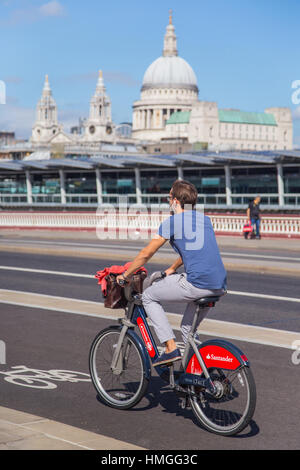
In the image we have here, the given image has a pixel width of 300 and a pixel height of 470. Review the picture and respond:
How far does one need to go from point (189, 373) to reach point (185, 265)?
0.88m

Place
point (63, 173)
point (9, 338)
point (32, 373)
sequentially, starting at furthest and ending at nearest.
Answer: point (63, 173) < point (9, 338) < point (32, 373)

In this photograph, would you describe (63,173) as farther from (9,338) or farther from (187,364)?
(187,364)

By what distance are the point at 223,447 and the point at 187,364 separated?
0.87 m

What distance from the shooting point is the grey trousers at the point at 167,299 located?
22.2ft

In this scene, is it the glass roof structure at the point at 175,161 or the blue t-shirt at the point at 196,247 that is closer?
the blue t-shirt at the point at 196,247

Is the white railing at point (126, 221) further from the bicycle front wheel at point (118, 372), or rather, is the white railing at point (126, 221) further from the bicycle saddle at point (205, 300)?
the bicycle saddle at point (205, 300)

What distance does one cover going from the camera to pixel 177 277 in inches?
270

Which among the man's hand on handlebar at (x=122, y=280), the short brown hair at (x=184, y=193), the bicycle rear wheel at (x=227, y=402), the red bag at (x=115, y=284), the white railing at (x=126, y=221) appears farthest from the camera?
the white railing at (x=126, y=221)

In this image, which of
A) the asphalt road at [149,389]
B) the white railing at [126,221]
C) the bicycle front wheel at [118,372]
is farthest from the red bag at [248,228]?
the bicycle front wheel at [118,372]

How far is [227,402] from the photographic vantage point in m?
6.40

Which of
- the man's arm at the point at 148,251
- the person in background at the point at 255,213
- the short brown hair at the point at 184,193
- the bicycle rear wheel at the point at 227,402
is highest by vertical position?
the short brown hair at the point at 184,193

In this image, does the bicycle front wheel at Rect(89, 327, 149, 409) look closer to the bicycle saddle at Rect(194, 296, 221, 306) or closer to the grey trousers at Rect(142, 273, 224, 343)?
the grey trousers at Rect(142, 273, 224, 343)

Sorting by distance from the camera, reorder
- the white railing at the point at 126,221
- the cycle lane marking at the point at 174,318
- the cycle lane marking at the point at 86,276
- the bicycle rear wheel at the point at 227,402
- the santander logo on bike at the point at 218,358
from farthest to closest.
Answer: the white railing at the point at 126,221, the cycle lane marking at the point at 86,276, the cycle lane marking at the point at 174,318, the santander logo on bike at the point at 218,358, the bicycle rear wheel at the point at 227,402
